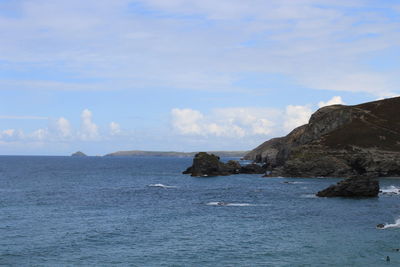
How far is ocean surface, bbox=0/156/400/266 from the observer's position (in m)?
44.7

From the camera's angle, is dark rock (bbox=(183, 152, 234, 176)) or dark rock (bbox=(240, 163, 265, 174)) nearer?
dark rock (bbox=(183, 152, 234, 176))

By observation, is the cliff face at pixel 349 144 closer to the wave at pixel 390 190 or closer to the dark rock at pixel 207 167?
the dark rock at pixel 207 167

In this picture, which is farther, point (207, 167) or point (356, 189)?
point (207, 167)

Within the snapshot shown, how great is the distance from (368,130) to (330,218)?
10631cm

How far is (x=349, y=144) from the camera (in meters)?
155

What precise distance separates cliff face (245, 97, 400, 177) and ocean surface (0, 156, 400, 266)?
46.9 metres

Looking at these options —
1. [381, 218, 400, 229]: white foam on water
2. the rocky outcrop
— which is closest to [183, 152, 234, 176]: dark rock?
the rocky outcrop

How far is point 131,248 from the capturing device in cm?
4894

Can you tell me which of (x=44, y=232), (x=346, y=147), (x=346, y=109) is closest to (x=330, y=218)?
(x=44, y=232)

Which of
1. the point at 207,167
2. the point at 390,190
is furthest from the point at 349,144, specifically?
the point at 390,190

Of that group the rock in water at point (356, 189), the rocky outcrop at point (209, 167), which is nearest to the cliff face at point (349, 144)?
the rocky outcrop at point (209, 167)

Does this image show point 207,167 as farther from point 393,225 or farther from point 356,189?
point 393,225

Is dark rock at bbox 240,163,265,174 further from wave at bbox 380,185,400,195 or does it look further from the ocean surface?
the ocean surface

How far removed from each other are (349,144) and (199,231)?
110m
